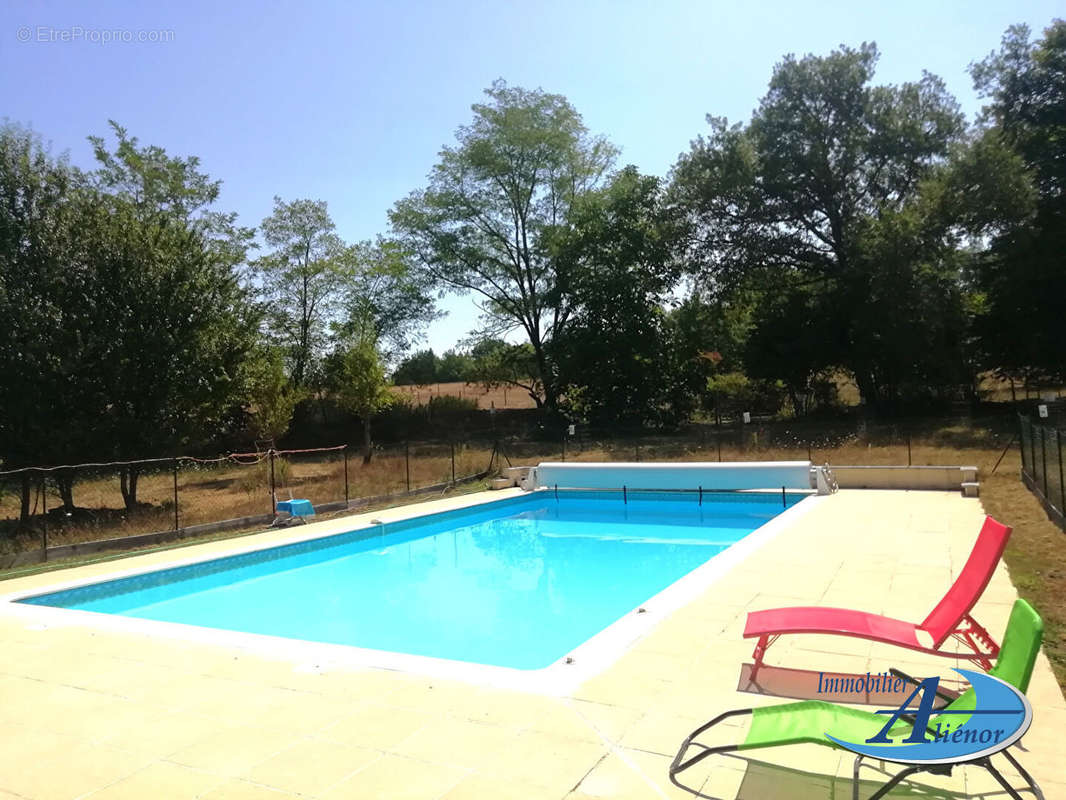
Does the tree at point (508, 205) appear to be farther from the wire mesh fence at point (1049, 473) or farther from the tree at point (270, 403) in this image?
the wire mesh fence at point (1049, 473)

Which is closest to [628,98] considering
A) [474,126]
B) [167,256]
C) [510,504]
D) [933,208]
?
[510,504]

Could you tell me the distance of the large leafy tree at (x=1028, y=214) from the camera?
2420 cm

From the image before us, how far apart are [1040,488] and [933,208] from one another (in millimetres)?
16207

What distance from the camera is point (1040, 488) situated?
1220 centimetres

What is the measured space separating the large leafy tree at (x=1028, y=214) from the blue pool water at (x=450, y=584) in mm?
15597

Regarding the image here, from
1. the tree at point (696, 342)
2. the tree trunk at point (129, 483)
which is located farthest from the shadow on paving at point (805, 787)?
the tree at point (696, 342)

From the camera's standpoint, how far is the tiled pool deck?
11.6ft

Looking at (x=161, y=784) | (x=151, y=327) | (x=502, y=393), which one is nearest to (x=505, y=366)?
(x=502, y=393)

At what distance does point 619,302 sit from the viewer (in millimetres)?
31016

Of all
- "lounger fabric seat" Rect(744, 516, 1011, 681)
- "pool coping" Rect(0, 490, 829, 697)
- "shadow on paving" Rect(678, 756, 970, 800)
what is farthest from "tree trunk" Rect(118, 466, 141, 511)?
"shadow on paving" Rect(678, 756, 970, 800)

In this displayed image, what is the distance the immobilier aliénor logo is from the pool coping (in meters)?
2.18

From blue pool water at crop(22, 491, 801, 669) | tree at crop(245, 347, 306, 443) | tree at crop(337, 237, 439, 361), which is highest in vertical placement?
tree at crop(337, 237, 439, 361)

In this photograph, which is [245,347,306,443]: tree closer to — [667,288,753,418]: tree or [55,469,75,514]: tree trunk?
[55,469,75,514]: tree trunk

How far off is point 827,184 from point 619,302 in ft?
32.0
